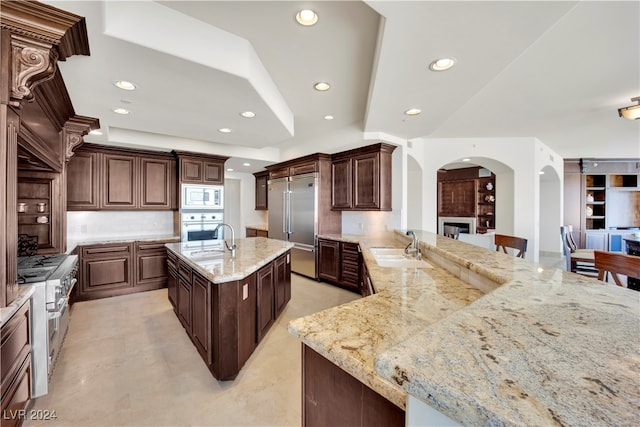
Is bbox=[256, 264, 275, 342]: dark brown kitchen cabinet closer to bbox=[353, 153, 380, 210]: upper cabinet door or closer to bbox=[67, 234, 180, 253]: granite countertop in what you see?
bbox=[353, 153, 380, 210]: upper cabinet door

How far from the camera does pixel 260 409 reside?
173 cm

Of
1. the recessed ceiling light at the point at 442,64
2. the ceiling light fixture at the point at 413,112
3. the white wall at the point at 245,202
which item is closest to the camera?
the recessed ceiling light at the point at 442,64

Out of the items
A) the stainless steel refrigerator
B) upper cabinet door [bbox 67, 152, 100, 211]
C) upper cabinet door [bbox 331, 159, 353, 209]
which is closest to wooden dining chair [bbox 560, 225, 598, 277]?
upper cabinet door [bbox 331, 159, 353, 209]

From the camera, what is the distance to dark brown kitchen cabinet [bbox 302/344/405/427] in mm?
784

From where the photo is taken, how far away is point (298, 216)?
4.83 meters

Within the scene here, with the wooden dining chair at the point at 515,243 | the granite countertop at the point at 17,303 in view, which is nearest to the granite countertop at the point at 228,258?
the granite countertop at the point at 17,303

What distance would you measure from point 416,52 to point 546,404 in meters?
1.95

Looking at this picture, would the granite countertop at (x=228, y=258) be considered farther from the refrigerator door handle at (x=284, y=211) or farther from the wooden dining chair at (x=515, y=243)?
the wooden dining chair at (x=515, y=243)

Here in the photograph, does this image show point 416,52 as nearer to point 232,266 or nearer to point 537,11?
point 537,11

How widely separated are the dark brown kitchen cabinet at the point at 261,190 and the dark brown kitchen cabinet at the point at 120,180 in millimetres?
2226

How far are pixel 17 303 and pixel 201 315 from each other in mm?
1051

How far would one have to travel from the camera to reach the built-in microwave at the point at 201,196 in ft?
14.7

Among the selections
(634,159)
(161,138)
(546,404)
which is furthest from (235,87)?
(634,159)

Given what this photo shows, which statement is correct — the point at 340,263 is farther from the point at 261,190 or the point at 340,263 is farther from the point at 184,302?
the point at 261,190
